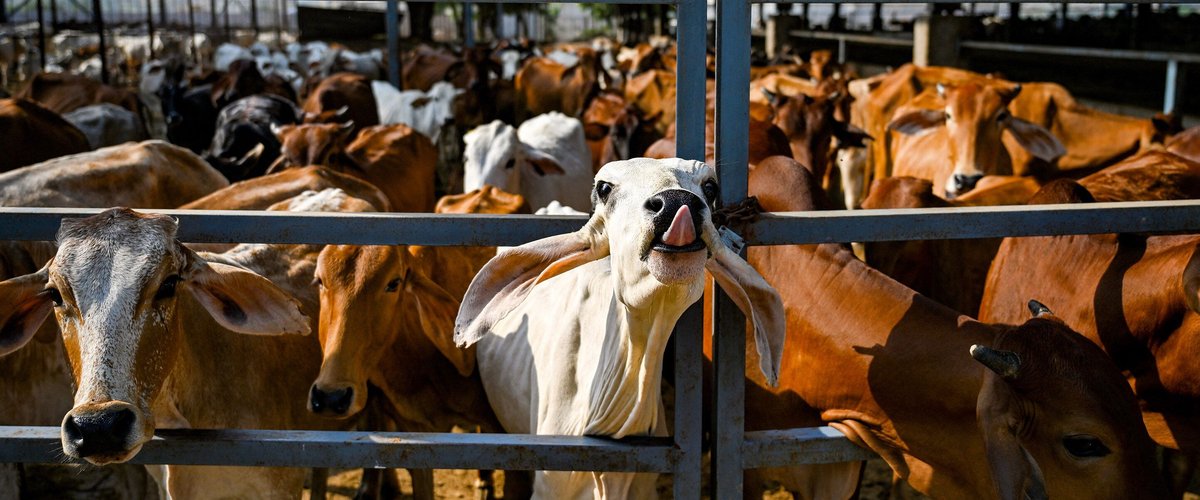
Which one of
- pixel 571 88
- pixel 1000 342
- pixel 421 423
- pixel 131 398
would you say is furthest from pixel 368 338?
pixel 571 88

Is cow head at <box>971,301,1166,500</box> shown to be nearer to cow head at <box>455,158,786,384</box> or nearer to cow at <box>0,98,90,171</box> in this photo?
cow head at <box>455,158,786,384</box>

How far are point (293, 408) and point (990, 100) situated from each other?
5303mm

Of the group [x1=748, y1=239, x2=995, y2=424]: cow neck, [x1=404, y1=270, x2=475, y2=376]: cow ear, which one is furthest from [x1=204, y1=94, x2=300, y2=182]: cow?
[x1=748, y1=239, x2=995, y2=424]: cow neck

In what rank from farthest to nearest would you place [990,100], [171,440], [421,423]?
[990,100] → [421,423] → [171,440]

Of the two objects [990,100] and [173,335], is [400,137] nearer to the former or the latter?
[990,100]

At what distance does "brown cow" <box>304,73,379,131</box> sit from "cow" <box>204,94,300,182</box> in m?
0.89

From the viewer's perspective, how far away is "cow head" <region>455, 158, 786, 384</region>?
7.72 feet

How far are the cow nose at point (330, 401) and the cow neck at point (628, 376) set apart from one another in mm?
1068

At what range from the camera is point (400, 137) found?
327 inches

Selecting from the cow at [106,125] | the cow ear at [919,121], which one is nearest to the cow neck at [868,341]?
the cow ear at [919,121]

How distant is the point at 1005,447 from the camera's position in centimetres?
270

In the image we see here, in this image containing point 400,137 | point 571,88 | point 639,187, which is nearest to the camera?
point 639,187

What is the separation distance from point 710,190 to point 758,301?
0.29m

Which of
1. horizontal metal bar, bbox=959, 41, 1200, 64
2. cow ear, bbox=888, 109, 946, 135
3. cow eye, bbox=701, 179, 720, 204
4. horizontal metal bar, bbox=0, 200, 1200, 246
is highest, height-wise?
horizontal metal bar, bbox=959, 41, 1200, 64
